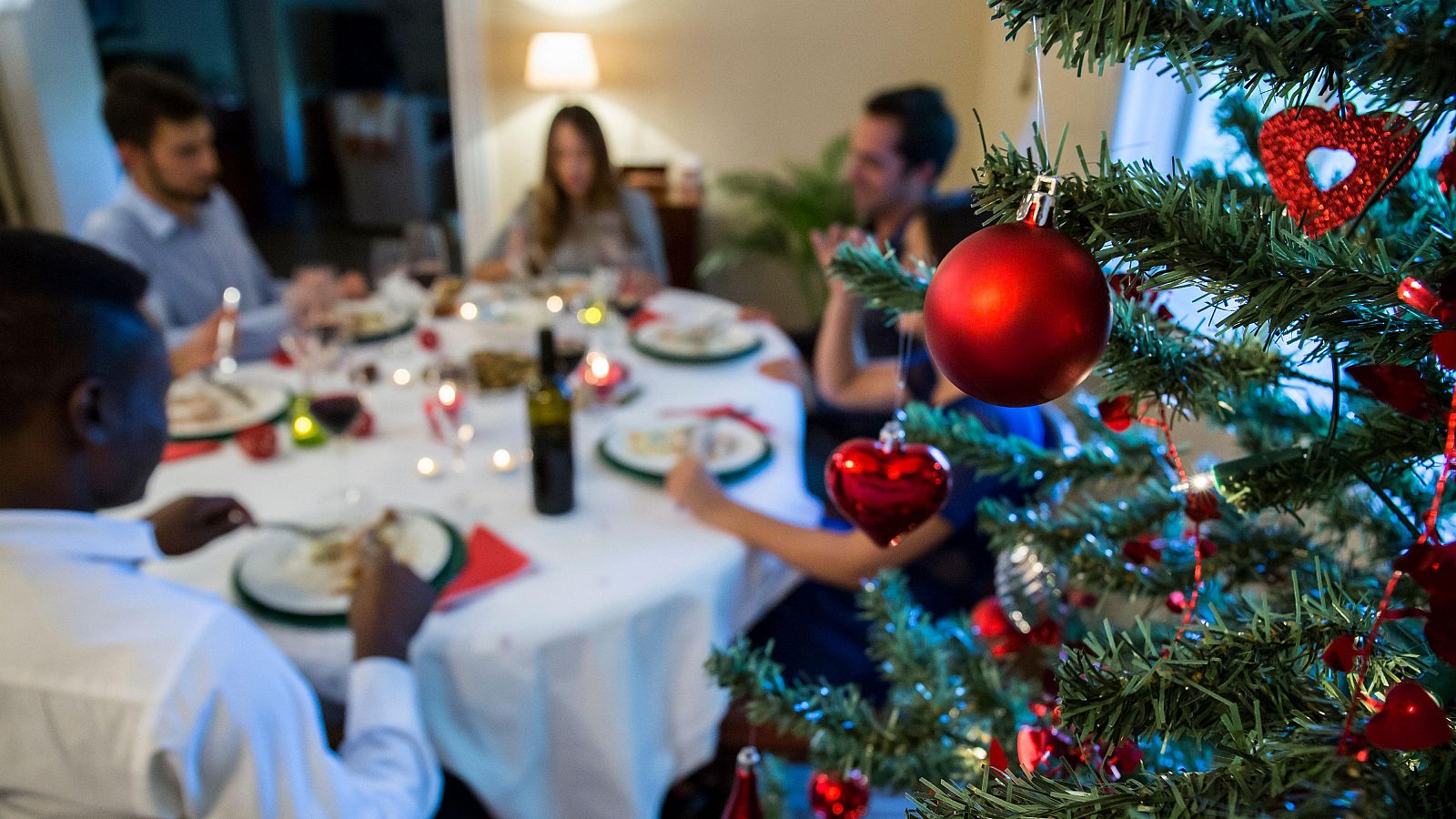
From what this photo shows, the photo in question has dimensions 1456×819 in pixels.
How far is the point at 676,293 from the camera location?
2.60 m

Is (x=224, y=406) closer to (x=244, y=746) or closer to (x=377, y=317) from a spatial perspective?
(x=377, y=317)

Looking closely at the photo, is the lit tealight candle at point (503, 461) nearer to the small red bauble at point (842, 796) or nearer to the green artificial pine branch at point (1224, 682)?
the small red bauble at point (842, 796)

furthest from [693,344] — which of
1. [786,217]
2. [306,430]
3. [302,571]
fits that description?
[786,217]

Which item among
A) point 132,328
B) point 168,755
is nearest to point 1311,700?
point 168,755

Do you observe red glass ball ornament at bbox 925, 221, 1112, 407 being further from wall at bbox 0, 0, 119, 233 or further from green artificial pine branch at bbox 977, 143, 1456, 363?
wall at bbox 0, 0, 119, 233

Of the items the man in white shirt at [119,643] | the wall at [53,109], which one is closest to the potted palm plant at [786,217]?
the wall at [53,109]

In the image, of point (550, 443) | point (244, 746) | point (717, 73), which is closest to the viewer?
point (244, 746)

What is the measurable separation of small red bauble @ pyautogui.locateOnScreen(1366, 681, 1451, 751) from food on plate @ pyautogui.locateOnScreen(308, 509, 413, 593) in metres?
1.04

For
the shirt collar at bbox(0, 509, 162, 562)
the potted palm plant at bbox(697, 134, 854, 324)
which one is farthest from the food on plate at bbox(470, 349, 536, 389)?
the potted palm plant at bbox(697, 134, 854, 324)

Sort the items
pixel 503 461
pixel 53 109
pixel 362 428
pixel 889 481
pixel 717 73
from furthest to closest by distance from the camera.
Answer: pixel 717 73 < pixel 53 109 < pixel 362 428 < pixel 503 461 < pixel 889 481

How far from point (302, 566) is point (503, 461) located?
0.36 m

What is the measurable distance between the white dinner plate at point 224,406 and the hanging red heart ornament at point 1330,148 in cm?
159

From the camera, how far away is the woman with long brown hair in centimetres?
285

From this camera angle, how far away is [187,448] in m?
1.46
